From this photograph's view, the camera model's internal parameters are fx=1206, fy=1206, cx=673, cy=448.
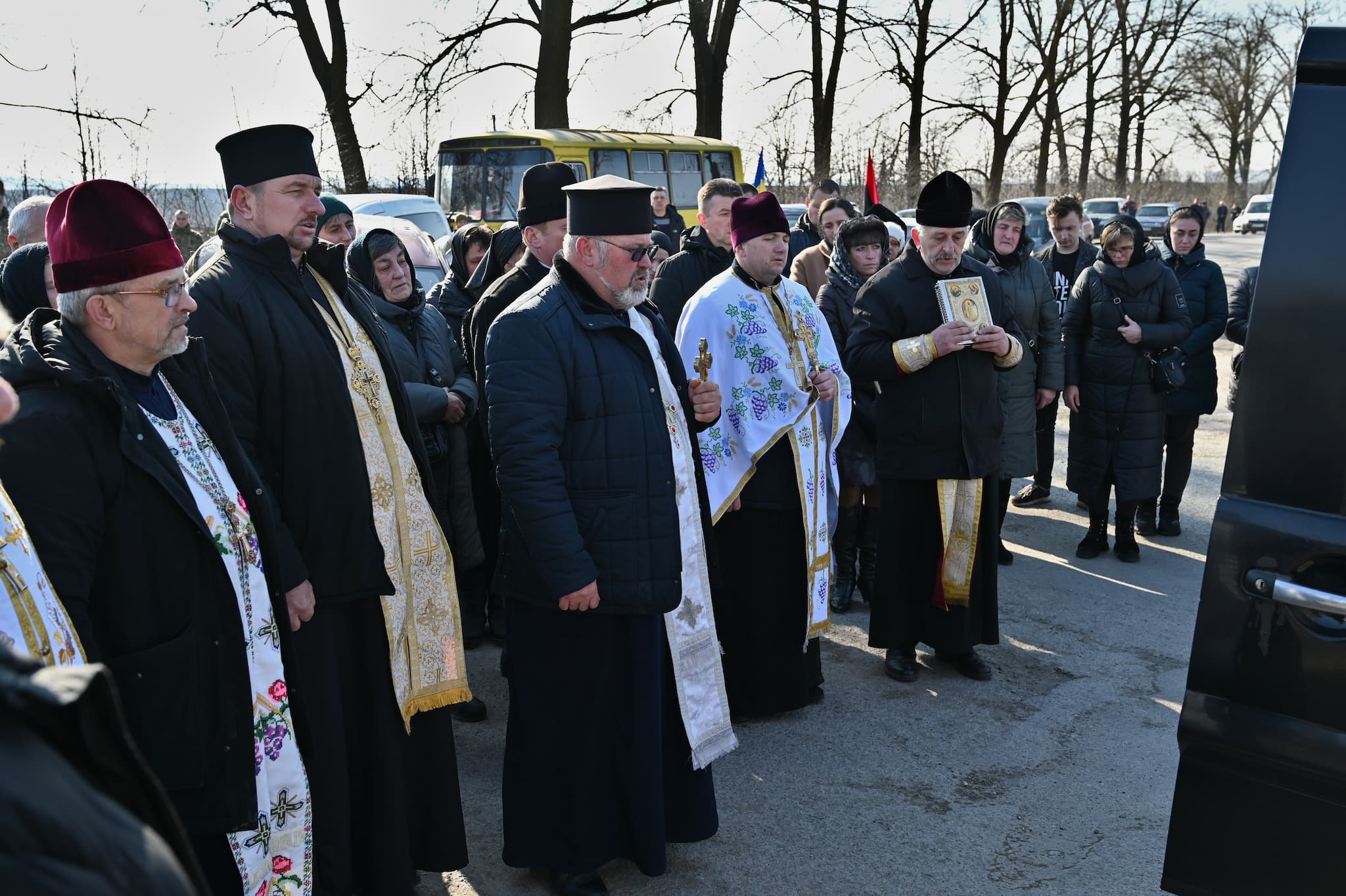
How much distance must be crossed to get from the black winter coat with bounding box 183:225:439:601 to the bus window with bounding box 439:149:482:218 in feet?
52.1

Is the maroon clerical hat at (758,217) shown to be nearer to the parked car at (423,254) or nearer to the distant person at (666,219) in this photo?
the parked car at (423,254)

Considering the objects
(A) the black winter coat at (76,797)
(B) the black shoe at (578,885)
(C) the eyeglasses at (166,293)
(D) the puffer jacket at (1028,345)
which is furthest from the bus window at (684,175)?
(A) the black winter coat at (76,797)

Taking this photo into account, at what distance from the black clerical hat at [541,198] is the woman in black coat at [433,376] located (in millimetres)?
661

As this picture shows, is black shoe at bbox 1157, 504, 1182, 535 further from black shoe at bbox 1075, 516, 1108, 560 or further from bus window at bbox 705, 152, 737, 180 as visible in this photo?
bus window at bbox 705, 152, 737, 180

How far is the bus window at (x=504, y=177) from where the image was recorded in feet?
58.6

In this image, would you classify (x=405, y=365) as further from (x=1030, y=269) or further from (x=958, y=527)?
(x=1030, y=269)

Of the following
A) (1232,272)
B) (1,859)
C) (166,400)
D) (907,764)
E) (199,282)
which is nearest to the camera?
(1,859)

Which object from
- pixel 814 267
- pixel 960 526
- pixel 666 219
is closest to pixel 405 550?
pixel 960 526

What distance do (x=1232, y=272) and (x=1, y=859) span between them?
29605 mm

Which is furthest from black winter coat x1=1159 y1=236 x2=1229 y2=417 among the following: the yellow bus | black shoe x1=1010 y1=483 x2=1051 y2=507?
the yellow bus

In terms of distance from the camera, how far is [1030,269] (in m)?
6.96

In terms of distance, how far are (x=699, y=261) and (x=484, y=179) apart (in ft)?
44.0

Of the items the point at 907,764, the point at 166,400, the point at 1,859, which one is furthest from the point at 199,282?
the point at 907,764

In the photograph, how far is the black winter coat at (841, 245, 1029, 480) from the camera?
4844 millimetres
